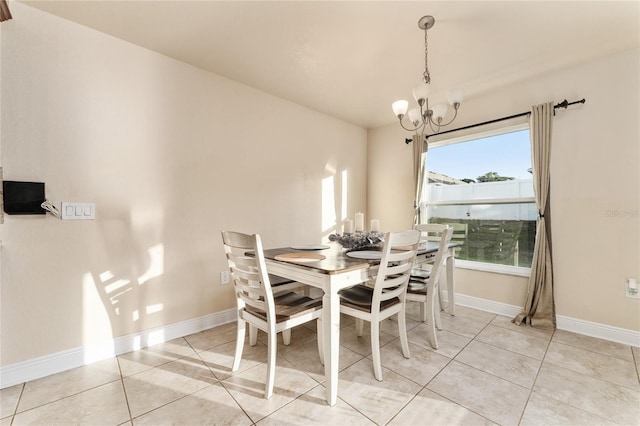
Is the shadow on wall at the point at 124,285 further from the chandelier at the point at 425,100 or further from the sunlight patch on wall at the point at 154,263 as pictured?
the chandelier at the point at 425,100

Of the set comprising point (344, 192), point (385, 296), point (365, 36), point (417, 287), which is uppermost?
point (365, 36)

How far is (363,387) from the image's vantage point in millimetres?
1604

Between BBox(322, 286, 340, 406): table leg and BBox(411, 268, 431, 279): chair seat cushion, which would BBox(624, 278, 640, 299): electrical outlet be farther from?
BBox(322, 286, 340, 406): table leg

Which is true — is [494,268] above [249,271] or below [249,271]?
below

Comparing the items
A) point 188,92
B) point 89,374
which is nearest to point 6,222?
point 89,374

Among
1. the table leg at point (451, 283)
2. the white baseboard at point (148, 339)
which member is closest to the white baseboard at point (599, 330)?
the white baseboard at point (148, 339)

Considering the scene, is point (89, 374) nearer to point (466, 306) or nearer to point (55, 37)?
point (55, 37)

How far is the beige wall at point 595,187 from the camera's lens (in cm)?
216

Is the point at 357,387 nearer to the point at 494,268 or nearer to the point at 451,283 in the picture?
the point at 451,283

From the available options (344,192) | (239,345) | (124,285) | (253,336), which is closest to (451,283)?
(344,192)

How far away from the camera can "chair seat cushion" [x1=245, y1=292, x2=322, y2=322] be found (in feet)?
5.26

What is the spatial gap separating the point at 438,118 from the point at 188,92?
7.12 feet

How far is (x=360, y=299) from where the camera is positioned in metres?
1.85

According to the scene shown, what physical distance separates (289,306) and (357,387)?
63 cm
